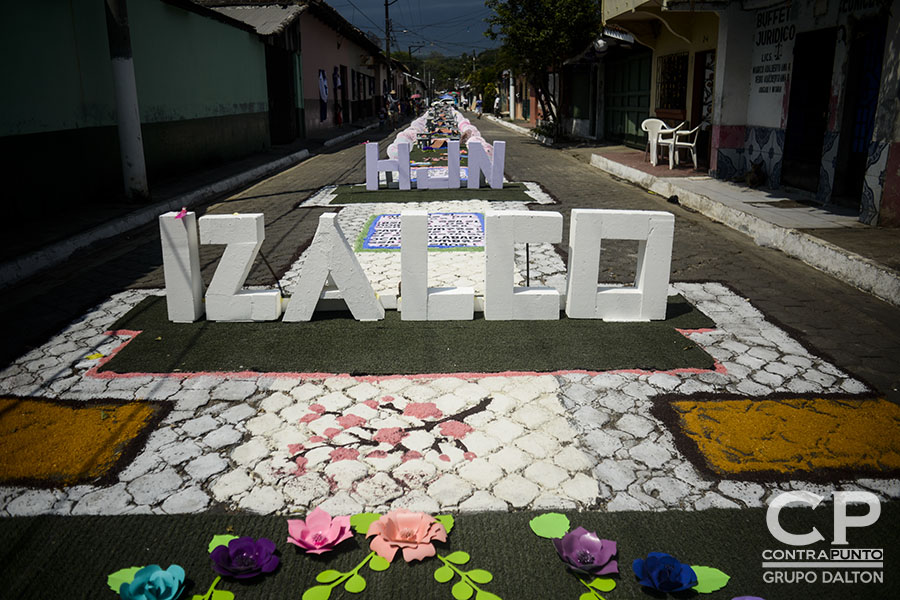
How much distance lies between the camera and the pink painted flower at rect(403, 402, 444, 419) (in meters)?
3.77

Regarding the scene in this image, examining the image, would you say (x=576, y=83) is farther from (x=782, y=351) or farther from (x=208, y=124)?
(x=782, y=351)

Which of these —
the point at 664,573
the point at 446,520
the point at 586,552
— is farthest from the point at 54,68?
the point at 664,573

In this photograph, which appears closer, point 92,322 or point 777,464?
point 777,464

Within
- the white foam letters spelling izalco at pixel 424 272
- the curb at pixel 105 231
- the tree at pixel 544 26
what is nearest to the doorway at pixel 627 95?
the tree at pixel 544 26

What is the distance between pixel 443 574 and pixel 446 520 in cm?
32

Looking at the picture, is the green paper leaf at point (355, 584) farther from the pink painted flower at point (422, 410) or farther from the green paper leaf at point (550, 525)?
the pink painted flower at point (422, 410)

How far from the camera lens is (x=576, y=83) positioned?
25906 mm

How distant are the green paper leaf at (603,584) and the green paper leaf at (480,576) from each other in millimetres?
366

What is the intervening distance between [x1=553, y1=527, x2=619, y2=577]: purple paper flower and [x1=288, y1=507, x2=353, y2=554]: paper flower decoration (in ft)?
2.77

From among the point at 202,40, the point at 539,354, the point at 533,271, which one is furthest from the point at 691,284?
the point at 202,40

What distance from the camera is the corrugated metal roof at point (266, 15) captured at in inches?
803

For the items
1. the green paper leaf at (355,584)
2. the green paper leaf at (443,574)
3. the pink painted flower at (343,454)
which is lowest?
the green paper leaf at (355,584)

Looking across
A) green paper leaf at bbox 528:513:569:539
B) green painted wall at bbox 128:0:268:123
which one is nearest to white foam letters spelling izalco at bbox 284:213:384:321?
green paper leaf at bbox 528:513:569:539

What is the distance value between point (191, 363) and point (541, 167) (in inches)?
502
